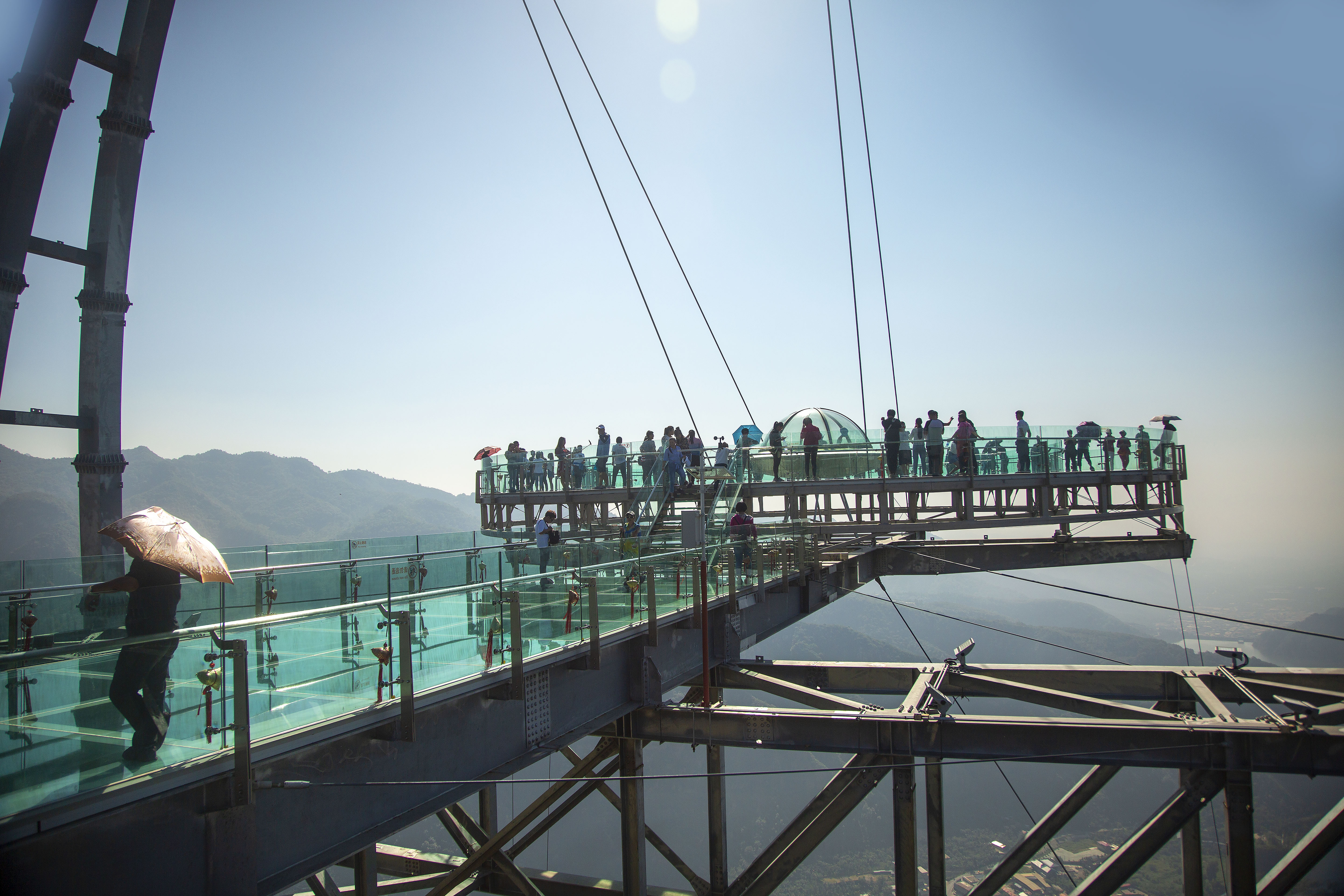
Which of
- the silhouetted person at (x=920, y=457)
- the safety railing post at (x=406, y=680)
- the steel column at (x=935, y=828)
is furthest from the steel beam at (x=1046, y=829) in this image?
the silhouetted person at (x=920, y=457)

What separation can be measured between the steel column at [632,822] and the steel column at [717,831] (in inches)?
45.7

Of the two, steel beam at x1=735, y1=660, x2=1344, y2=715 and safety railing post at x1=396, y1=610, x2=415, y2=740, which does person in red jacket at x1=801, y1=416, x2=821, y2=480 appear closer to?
steel beam at x1=735, y1=660, x2=1344, y2=715

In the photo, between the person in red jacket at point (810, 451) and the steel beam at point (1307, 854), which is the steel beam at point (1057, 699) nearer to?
the steel beam at point (1307, 854)

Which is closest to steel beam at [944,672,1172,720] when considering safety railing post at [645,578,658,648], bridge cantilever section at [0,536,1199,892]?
bridge cantilever section at [0,536,1199,892]

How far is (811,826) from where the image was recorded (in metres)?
11.0

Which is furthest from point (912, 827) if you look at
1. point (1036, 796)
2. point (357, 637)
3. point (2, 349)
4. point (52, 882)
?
point (1036, 796)

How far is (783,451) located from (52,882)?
21.2 metres

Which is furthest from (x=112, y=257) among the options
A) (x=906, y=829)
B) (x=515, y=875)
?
(x=906, y=829)

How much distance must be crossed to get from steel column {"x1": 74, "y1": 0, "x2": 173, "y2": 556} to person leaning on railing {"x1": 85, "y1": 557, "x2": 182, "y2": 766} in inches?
403

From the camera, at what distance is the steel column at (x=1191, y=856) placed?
9.23 meters

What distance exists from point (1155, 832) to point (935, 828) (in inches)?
109

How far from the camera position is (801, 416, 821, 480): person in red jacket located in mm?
23812

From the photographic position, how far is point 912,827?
1006cm

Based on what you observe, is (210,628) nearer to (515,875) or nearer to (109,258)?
(515,875)
